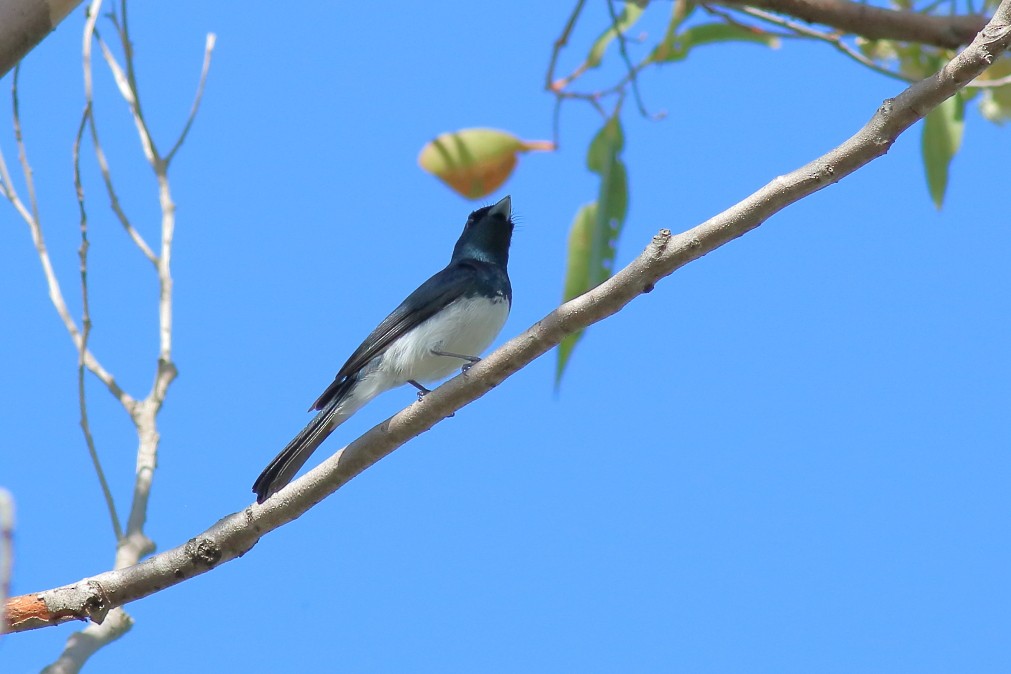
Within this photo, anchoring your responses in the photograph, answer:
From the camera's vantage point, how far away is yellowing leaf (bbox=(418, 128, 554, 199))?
372cm

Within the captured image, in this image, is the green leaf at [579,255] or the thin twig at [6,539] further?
the green leaf at [579,255]

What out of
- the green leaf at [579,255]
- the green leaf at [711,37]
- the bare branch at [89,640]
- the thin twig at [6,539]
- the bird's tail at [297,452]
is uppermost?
the green leaf at [711,37]

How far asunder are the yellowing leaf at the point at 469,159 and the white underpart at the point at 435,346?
53 cm

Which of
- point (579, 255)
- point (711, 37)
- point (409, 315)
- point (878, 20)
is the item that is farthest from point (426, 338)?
point (878, 20)

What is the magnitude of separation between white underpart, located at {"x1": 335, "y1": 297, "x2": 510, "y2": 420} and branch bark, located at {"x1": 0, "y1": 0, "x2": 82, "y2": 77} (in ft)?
6.40

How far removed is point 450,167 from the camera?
3.73m

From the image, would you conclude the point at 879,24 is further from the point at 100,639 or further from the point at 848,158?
the point at 100,639

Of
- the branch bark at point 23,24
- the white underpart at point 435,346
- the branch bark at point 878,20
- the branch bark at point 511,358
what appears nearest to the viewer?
the branch bark at point 23,24

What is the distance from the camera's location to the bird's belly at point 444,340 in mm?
4031

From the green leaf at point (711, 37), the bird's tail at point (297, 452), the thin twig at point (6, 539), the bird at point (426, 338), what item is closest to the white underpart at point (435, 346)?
the bird at point (426, 338)

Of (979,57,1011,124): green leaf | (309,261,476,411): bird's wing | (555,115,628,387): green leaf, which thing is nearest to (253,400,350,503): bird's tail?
(309,261,476,411): bird's wing

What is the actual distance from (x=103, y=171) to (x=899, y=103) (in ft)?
8.27

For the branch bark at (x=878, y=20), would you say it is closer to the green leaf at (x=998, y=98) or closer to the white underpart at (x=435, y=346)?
the green leaf at (x=998, y=98)

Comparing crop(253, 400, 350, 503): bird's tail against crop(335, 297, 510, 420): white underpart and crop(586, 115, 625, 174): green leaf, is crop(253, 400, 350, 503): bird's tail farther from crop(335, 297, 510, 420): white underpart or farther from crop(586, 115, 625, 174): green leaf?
crop(586, 115, 625, 174): green leaf
